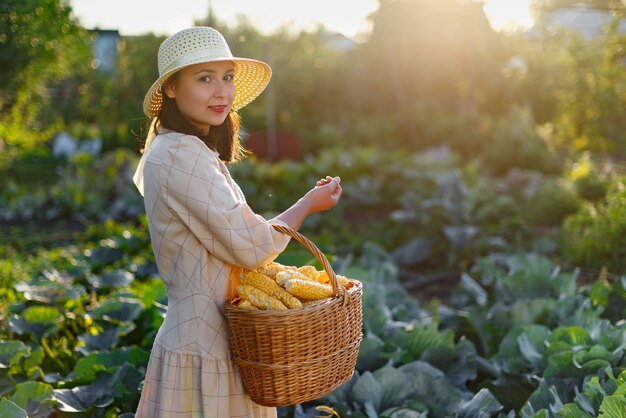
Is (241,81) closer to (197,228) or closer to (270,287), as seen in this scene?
(197,228)

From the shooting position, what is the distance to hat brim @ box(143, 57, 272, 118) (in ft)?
6.32

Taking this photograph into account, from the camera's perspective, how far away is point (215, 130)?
6.79ft

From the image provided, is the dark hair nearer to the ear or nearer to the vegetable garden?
the ear

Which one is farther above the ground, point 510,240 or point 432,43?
point 432,43

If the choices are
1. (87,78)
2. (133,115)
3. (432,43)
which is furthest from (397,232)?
(87,78)

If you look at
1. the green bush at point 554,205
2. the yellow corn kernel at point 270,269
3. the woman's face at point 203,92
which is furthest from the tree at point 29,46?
the green bush at point 554,205

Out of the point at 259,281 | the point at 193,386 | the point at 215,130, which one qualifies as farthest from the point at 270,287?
the point at 215,130

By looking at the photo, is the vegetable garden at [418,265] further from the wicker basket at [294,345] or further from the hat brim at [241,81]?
the hat brim at [241,81]

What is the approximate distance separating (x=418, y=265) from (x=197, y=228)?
499 cm

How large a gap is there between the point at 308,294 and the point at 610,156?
10352 mm

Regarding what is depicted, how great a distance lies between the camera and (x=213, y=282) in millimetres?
1952

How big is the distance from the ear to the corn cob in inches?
19.8

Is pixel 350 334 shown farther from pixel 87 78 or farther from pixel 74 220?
pixel 87 78

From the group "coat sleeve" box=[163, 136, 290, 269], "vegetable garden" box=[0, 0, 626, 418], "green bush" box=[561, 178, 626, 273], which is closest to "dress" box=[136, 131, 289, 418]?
"coat sleeve" box=[163, 136, 290, 269]
